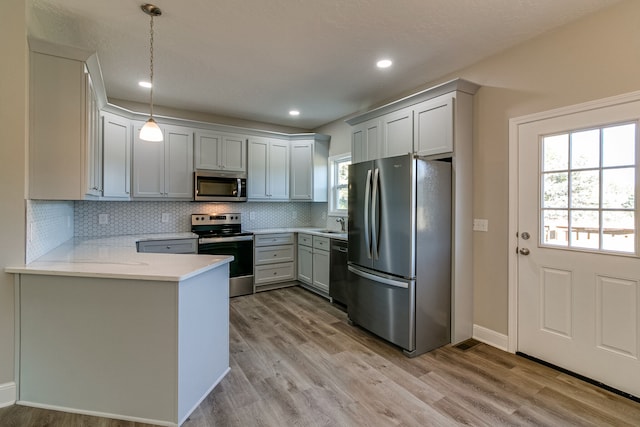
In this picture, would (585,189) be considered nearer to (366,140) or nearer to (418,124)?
(418,124)

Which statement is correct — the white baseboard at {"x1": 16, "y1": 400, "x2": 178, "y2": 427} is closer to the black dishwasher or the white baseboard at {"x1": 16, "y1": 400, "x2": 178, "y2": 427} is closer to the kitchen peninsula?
the kitchen peninsula

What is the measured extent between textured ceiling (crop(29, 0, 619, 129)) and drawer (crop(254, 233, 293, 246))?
1.99 metres

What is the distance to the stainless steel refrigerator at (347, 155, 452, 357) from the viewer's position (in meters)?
2.69

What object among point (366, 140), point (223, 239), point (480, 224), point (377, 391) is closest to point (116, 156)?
point (223, 239)

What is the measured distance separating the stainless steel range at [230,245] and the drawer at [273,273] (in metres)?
0.12

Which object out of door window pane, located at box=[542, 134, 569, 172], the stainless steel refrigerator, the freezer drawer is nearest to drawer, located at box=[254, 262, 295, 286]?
the freezer drawer

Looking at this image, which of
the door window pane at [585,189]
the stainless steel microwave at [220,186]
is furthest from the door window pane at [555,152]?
the stainless steel microwave at [220,186]

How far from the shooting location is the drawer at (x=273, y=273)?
4.52m

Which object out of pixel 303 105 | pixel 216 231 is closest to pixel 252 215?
pixel 216 231

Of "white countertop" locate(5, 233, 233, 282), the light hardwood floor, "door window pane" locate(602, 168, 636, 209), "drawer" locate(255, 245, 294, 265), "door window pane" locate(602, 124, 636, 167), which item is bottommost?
the light hardwood floor

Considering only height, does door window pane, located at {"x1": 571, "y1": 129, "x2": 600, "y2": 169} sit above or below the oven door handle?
above

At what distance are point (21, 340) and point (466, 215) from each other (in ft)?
11.5

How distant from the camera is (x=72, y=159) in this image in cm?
219

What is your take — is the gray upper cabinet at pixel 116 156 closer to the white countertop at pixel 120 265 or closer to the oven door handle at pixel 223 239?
the oven door handle at pixel 223 239
